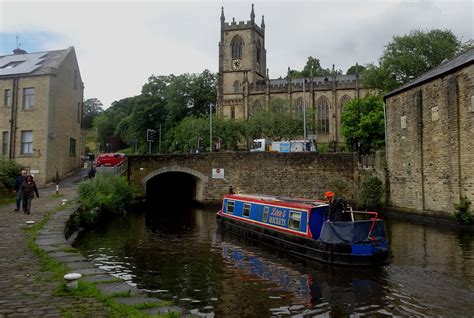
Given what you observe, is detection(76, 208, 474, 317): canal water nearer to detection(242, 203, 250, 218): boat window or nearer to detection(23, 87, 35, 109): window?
detection(242, 203, 250, 218): boat window

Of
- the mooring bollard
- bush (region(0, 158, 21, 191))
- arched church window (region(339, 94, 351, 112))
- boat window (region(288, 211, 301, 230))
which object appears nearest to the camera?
the mooring bollard

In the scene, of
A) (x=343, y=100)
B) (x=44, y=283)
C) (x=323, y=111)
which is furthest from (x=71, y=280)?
(x=323, y=111)

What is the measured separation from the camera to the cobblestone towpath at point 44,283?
17.3 ft

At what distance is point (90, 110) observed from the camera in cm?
8944

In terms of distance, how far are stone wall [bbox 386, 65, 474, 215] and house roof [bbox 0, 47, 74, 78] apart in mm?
21166

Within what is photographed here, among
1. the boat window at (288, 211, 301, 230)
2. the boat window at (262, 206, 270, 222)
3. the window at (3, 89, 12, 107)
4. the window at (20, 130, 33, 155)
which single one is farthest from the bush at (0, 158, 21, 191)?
the boat window at (288, 211, 301, 230)

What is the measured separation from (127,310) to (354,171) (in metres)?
24.9

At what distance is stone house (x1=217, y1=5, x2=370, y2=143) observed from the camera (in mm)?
56188

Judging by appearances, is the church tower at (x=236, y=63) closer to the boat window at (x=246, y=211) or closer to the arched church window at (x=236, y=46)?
the arched church window at (x=236, y=46)

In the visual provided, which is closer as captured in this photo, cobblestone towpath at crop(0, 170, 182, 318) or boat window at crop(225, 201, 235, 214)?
cobblestone towpath at crop(0, 170, 182, 318)

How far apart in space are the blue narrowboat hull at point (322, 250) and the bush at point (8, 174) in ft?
41.2

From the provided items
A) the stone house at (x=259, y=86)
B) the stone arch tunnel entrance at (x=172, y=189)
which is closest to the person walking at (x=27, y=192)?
the stone arch tunnel entrance at (x=172, y=189)

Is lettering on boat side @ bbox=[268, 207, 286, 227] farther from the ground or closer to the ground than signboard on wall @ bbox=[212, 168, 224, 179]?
closer to the ground

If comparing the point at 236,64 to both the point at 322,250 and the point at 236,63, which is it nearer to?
the point at 236,63
